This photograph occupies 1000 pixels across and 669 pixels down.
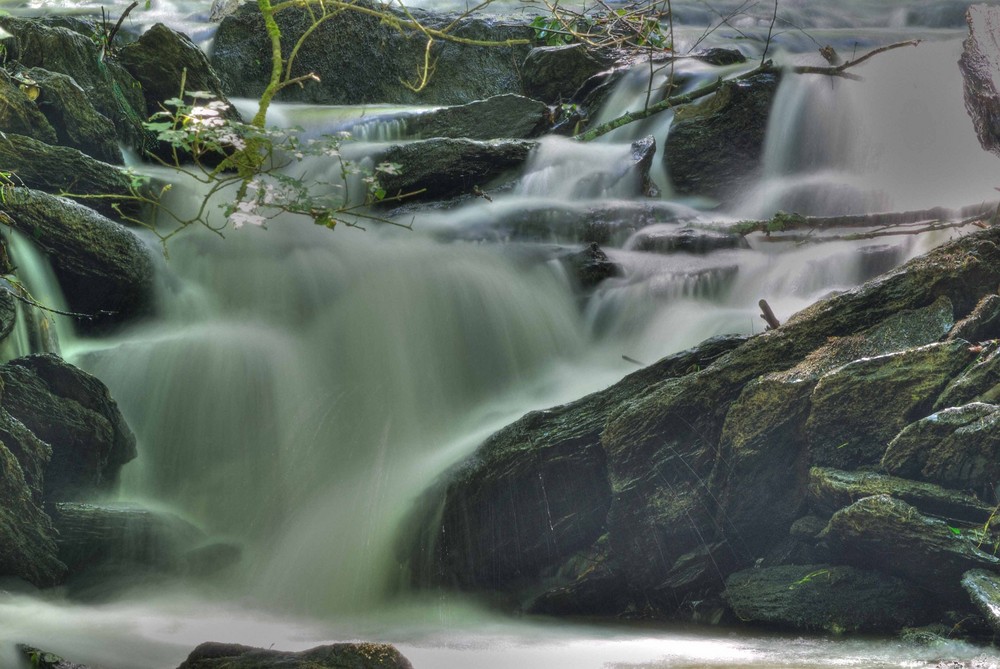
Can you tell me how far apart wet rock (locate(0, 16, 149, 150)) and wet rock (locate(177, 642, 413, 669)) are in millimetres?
4597

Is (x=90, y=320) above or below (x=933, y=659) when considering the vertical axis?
above

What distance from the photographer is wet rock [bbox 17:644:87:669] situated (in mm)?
2616

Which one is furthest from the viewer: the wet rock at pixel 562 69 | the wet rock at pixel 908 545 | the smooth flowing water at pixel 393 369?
the wet rock at pixel 562 69

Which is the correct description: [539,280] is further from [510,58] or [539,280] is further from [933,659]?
[510,58]

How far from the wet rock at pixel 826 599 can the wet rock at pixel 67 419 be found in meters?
2.74

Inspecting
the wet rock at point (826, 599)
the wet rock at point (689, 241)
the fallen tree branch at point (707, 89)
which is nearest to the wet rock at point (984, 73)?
the fallen tree branch at point (707, 89)

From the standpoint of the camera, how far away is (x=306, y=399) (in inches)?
167

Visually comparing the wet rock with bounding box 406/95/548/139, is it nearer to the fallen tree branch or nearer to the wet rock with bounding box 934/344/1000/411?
the fallen tree branch

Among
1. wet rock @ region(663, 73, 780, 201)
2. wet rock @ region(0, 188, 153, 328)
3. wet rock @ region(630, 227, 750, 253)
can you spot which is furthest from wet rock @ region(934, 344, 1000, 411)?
wet rock @ region(0, 188, 153, 328)

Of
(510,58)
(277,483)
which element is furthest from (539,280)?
(510,58)

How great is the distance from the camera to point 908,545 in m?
2.91

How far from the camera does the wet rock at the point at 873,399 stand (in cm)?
311

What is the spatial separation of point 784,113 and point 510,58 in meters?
3.40

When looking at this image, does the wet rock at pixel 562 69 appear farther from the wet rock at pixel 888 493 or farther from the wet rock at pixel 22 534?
the wet rock at pixel 22 534
